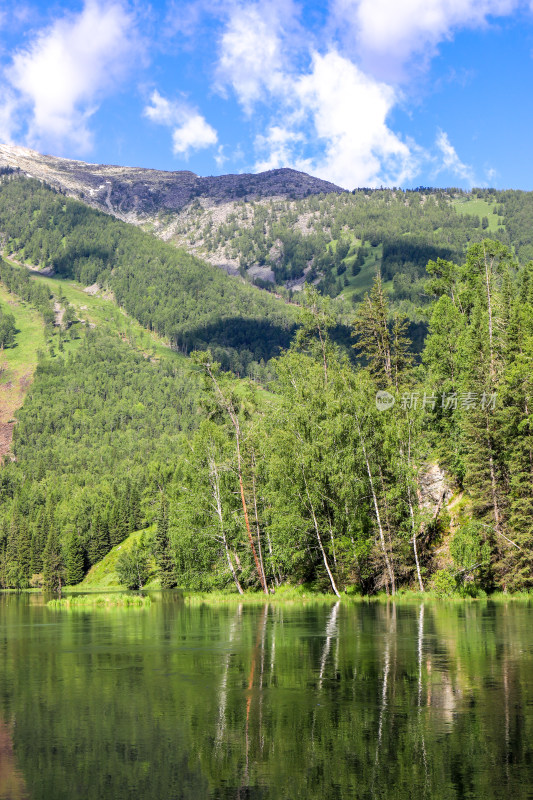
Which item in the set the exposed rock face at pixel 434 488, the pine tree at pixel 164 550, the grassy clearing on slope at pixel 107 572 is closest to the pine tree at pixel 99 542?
the grassy clearing on slope at pixel 107 572

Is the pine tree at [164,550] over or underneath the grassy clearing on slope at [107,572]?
over

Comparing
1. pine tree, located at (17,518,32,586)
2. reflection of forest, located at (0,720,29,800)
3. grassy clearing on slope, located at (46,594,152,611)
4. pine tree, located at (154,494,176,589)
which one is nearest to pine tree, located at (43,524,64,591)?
pine tree, located at (17,518,32,586)

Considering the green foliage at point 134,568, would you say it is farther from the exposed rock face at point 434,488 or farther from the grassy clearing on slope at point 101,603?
the exposed rock face at point 434,488

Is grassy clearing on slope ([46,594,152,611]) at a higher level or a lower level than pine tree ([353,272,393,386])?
lower

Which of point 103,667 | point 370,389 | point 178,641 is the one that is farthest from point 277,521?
point 103,667

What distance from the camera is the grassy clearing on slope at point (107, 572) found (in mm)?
172925

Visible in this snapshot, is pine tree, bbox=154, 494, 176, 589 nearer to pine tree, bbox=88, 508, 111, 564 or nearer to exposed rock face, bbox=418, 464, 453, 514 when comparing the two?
pine tree, bbox=88, 508, 111, 564

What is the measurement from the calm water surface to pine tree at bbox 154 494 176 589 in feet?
345

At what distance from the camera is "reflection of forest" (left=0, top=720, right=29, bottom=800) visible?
13398mm

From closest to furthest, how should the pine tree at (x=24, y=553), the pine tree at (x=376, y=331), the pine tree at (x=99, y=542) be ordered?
the pine tree at (x=376, y=331)
the pine tree at (x=24, y=553)
the pine tree at (x=99, y=542)

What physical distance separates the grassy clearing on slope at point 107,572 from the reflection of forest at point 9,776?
Result: 483 ft

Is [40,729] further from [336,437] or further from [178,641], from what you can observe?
[336,437]

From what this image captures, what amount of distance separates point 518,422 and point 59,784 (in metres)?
54.5

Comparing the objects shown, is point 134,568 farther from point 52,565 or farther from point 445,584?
point 445,584
